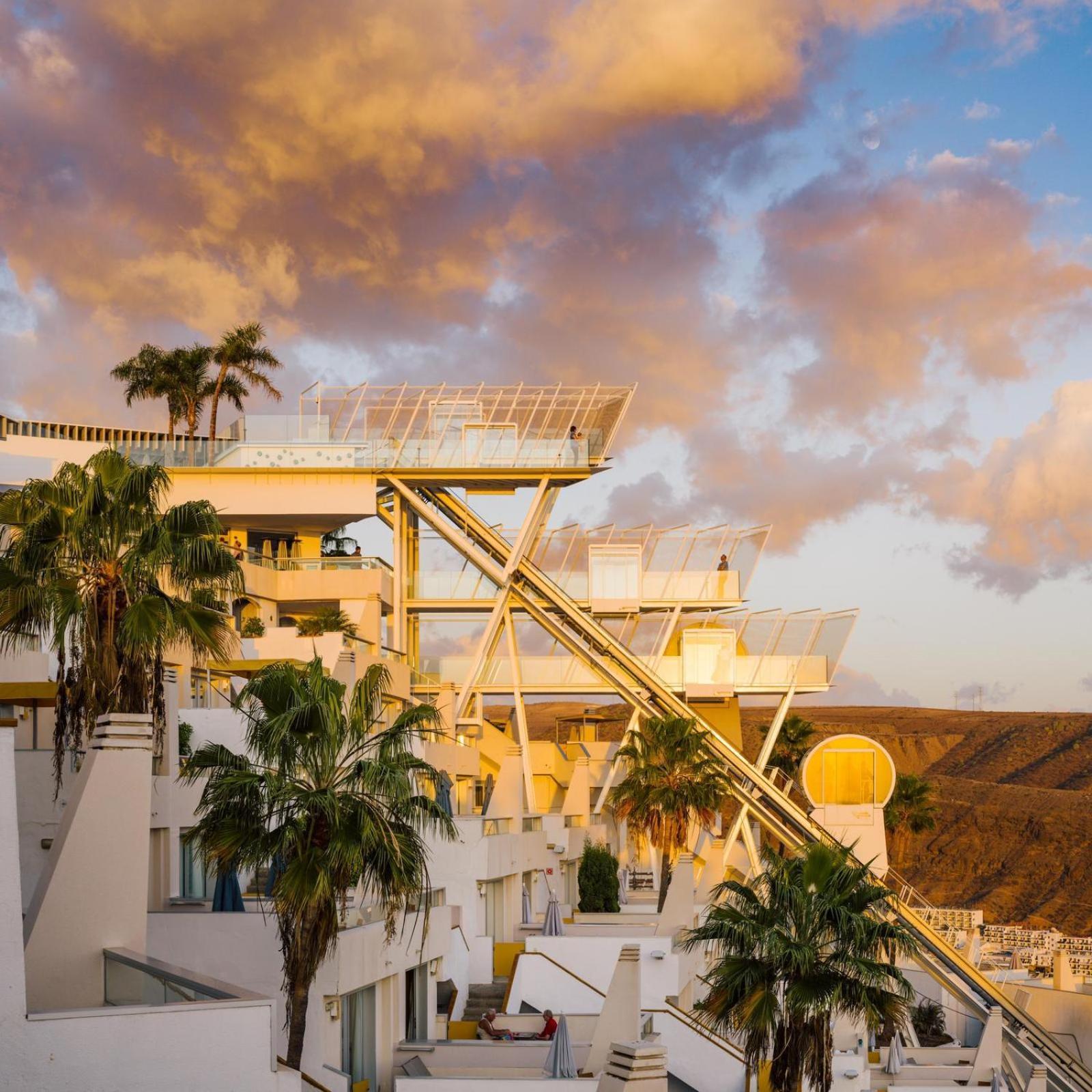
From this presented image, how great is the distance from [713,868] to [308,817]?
110 feet

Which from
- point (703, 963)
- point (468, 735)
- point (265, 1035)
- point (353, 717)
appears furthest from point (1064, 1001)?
point (265, 1035)

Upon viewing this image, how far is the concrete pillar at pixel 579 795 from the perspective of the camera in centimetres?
5222

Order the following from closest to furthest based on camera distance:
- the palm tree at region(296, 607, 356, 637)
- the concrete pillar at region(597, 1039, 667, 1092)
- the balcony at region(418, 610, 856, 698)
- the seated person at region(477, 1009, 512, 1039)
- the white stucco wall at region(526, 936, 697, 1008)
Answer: the concrete pillar at region(597, 1039, 667, 1092) → the seated person at region(477, 1009, 512, 1039) → the white stucco wall at region(526, 936, 697, 1008) → the palm tree at region(296, 607, 356, 637) → the balcony at region(418, 610, 856, 698)

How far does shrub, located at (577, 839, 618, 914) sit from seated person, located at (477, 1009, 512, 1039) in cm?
1622

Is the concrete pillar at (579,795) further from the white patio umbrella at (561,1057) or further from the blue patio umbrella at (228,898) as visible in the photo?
the blue patio umbrella at (228,898)

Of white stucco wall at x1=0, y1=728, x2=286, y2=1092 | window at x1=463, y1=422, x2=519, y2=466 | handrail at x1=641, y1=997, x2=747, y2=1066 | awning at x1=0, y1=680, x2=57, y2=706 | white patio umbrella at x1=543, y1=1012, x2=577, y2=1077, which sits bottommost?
handrail at x1=641, y1=997, x2=747, y2=1066

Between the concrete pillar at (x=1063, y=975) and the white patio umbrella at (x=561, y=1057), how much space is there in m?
31.8

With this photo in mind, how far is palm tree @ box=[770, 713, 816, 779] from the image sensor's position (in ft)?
238

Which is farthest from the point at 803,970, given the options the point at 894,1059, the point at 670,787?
the point at 670,787

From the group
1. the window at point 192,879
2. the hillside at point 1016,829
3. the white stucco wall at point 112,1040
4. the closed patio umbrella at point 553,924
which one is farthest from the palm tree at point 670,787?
the hillside at point 1016,829

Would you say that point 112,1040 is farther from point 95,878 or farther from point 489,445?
point 489,445

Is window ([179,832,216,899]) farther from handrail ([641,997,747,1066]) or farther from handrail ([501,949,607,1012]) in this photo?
handrail ([641,997,747,1066])

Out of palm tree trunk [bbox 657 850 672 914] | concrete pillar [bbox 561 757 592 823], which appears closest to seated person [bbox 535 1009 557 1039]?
palm tree trunk [bbox 657 850 672 914]

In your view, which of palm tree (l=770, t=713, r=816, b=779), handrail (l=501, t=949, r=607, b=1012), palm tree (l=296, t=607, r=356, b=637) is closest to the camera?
handrail (l=501, t=949, r=607, b=1012)
